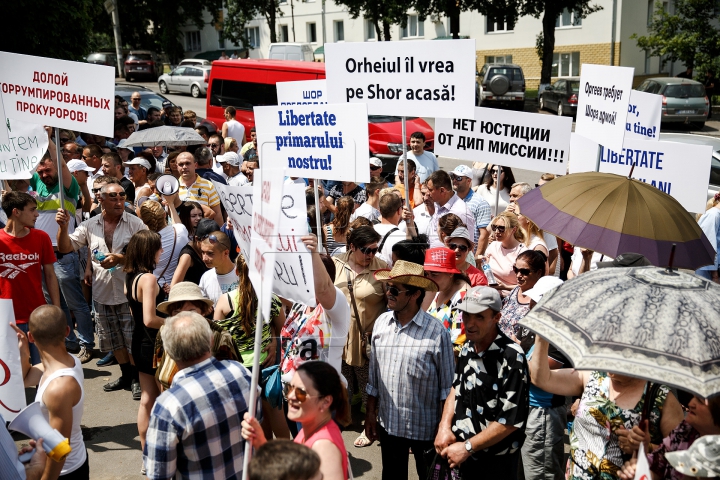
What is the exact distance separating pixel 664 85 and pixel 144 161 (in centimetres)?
2113

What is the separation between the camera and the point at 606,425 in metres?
3.56

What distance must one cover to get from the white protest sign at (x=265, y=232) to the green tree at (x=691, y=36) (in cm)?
2901

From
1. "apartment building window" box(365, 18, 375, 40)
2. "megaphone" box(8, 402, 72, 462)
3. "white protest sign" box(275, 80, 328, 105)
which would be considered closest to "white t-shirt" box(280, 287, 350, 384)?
"megaphone" box(8, 402, 72, 462)

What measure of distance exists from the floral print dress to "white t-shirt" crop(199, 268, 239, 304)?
9.06ft

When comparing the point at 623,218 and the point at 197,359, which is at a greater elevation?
the point at 623,218

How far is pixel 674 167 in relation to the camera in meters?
6.12

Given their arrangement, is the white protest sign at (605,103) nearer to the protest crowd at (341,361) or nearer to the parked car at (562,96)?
the protest crowd at (341,361)

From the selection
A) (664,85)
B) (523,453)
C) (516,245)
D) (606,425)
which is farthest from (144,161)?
(664,85)

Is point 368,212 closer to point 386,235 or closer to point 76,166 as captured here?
point 386,235

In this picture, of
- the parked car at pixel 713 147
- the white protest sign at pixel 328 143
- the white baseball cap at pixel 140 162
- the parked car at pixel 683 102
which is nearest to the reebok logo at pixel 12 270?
the white protest sign at pixel 328 143

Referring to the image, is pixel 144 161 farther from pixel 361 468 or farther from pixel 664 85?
pixel 664 85

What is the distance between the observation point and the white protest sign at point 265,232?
11.3 ft

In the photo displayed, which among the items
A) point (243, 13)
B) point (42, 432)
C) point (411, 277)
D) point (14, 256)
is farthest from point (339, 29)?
point (42, 432)

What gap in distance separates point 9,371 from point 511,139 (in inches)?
189
